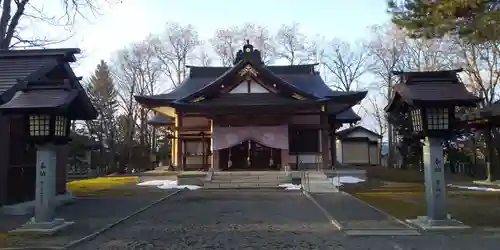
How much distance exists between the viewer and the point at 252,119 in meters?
23.9

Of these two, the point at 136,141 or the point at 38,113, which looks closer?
the point at 38,113

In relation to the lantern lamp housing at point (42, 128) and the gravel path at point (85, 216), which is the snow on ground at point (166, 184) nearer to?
the gravel path at point (85, 216)

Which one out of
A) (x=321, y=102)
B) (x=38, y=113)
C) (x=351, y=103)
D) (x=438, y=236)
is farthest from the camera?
(x=351, y=103)

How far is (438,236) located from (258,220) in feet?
13.4

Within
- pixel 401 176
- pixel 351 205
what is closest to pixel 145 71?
pixel 401 176

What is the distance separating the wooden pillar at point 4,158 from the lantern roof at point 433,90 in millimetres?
10645

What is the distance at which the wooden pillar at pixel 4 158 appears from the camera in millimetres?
12398

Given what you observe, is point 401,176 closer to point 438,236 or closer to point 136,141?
Answer: point 438,236

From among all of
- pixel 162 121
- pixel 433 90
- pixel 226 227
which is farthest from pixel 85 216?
pixel 162 121

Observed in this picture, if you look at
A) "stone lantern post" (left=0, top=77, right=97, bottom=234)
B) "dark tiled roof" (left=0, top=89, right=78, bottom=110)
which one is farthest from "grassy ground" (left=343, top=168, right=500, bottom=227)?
"dark tiled roof" (left=0, top=89, right=78, bottom=110)

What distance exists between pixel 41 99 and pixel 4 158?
3.76 m

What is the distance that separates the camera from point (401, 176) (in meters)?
24.3

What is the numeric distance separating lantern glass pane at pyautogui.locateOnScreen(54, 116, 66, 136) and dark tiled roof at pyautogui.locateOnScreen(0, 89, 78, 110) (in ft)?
1.40

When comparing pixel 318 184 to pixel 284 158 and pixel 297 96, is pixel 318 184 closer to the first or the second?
pixel 284 158
